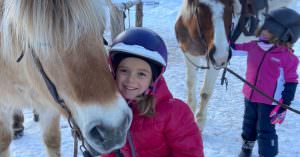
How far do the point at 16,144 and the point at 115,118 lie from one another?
103 inches

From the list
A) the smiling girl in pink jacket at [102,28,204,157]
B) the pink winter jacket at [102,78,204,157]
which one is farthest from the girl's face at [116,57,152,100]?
the pink winter jacket at [102,78,204,157]

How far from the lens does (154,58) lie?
190 centimetres

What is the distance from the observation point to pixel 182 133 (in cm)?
207

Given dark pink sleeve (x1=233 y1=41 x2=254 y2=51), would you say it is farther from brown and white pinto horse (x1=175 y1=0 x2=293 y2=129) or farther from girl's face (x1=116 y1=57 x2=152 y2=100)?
girl's face (x1=116 y1=57 x2=152 y2=100)

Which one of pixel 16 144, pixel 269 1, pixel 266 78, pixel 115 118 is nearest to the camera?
pixel 115 118

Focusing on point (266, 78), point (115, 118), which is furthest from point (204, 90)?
point (115, 118)

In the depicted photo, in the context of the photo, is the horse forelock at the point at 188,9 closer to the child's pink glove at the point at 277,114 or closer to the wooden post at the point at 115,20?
the wooden post at the point at 115,20

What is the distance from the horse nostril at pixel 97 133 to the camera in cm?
167

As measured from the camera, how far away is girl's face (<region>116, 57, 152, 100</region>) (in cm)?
195

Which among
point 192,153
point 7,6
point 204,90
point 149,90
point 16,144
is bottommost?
point 16,144

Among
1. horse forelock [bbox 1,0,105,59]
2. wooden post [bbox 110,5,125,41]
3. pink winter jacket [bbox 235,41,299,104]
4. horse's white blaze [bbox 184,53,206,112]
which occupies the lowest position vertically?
horse's white blaze [bbox 184,53,206,112]

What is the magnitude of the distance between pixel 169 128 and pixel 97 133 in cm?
52

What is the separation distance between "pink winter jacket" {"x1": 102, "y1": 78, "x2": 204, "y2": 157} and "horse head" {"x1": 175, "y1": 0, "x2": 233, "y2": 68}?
1489mm

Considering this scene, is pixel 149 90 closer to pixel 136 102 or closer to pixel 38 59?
pixel 136 102
